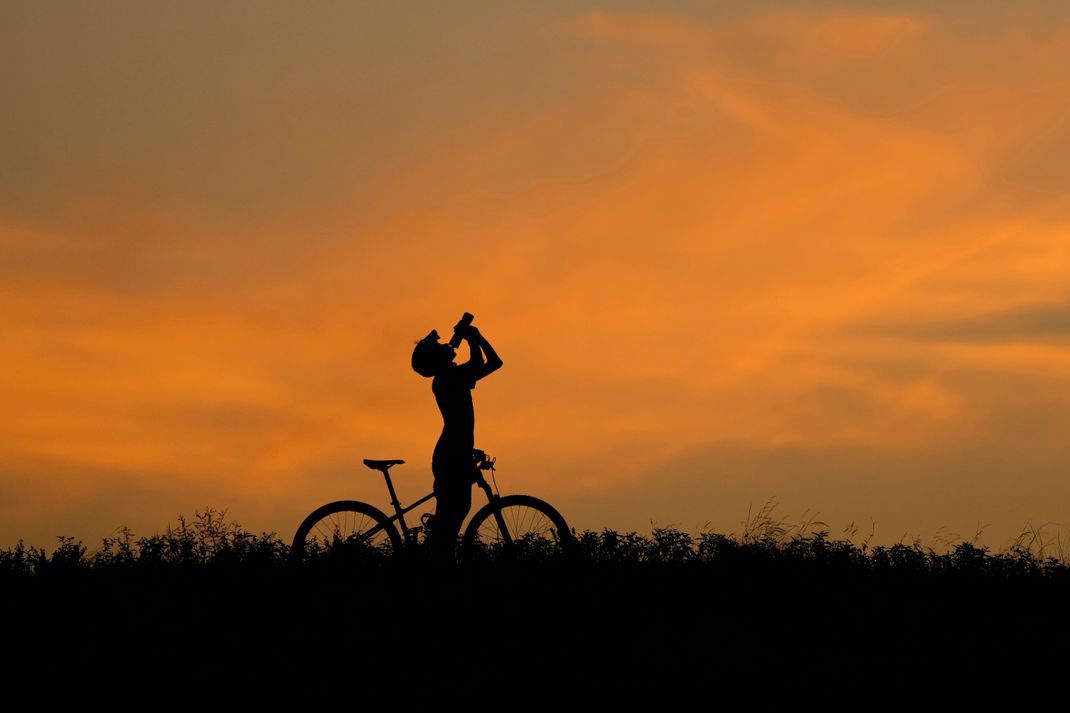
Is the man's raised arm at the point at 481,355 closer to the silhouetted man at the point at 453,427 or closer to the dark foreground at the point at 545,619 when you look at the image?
the silhouetted man at the point at 453,427

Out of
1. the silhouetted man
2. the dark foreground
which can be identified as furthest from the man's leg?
the dark foreground

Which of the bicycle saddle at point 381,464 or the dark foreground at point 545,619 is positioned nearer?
the dark foreground at point 545,619

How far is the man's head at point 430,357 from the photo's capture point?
1558 centimetres

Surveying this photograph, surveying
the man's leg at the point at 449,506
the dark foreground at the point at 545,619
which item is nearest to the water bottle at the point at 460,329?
the man's leg at the point at 449,506

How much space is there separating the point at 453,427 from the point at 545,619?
3.44 metres

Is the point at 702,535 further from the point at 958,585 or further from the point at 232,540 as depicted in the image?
the point at 232,540

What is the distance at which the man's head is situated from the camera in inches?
613

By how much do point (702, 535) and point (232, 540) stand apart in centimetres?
583

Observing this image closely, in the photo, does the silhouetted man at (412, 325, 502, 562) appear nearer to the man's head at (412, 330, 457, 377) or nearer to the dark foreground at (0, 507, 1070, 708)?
the man's head at (412, 330, 457, 377)

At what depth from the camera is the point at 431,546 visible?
1520 centimetres

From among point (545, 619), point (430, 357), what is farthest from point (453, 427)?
point (545, 619)

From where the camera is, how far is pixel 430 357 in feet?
51.1

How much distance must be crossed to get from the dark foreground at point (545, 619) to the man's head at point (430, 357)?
2.30 metres

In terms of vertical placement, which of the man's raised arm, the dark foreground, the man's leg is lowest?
the dark foreground
